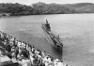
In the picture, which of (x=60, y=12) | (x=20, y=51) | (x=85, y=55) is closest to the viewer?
(x=20, y=51)

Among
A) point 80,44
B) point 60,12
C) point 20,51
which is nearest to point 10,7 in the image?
point 60,12

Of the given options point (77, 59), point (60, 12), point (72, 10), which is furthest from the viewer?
point (72, 10)

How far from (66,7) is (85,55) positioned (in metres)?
103

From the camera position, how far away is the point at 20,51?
15.8 m

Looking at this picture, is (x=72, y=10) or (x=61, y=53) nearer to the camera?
(x=61, y=53)

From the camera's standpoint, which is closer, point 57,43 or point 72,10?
point 57,43

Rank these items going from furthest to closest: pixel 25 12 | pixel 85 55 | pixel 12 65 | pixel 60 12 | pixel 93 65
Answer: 1. pixel 60 12
2. pixel 25 12
3. pixel 85 55
4. pixel 93 65
5. pixel 12 65

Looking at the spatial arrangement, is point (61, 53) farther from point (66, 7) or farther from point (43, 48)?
point (66, 7)

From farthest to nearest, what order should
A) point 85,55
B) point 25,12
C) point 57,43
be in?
point 25,12 < point 57,43 < point 85,55

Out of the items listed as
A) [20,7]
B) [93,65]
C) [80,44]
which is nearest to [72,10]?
[20,7]

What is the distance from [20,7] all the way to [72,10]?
121ft

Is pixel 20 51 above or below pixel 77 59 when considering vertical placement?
above

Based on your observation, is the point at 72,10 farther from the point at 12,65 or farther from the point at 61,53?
the point at 12,65

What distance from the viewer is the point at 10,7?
102 meters
